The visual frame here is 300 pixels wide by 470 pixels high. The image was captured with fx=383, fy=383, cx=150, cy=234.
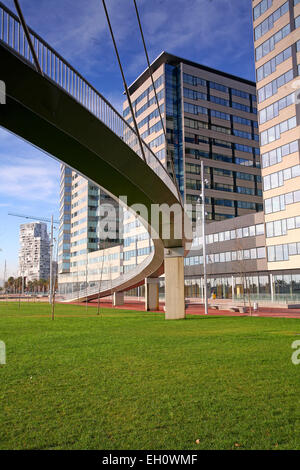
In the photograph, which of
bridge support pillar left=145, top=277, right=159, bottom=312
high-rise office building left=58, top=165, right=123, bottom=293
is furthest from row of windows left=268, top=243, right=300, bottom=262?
high-rise office building left=58, top=165, right=123, bottom=293

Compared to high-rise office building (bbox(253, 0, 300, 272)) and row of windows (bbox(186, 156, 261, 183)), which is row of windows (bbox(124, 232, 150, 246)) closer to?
row of windows (bbox(186, 156, 261, 183))

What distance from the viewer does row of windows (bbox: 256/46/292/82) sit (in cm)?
5081

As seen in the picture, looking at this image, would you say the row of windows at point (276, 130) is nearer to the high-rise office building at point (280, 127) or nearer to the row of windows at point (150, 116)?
the high-rise office building at point (280, 127)

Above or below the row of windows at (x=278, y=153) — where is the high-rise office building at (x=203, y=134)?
above

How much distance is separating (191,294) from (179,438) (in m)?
65.2

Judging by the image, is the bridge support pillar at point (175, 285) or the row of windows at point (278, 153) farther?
the row of windows at point (278, 153)

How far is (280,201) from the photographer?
50812 mm

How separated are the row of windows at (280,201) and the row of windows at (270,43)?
2113 cm

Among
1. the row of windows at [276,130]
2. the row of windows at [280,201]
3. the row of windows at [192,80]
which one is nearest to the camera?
the row of windows at [280,201]

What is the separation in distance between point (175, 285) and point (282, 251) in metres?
28.9

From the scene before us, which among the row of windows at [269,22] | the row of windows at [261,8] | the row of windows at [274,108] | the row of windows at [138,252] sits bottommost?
the row of windows at [138,252]

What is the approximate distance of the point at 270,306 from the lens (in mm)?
44094

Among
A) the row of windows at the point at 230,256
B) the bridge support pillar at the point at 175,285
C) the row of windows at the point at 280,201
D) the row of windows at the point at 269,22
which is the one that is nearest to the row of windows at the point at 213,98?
the row of windows at the point at 269,22

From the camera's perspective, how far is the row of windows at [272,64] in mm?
50809
